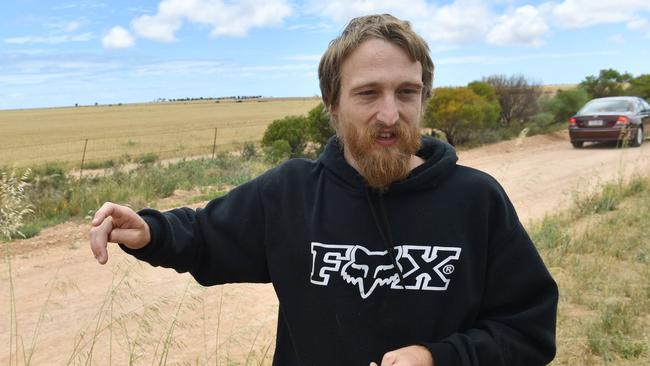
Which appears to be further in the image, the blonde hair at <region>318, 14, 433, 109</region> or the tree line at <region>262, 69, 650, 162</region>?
the tree line at <region>262, 69, 650, 162</region>

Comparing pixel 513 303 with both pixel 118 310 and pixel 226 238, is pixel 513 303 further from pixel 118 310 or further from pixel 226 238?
pixel 118 310

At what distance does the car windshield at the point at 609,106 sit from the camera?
1630cm

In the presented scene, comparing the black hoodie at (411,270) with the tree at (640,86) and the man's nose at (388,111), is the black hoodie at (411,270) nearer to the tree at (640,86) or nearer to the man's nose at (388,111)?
the man's nose at (388,111)

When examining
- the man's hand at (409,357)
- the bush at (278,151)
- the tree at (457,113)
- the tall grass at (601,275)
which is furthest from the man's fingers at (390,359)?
the tree at (457,113)

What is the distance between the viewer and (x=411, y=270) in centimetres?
181

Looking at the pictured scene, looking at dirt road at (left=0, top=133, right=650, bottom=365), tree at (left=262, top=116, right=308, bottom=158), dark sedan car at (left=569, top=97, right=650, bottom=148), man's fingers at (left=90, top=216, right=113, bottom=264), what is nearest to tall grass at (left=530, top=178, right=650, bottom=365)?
dirt road at (left=0, top=133, right=650, bottom=365)

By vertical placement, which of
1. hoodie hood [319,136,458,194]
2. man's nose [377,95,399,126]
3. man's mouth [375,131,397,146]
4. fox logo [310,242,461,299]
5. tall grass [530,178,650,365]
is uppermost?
man's nose [377,95,399,126]

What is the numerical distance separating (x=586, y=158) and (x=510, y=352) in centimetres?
1388

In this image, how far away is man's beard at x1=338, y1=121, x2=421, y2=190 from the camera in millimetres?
1861

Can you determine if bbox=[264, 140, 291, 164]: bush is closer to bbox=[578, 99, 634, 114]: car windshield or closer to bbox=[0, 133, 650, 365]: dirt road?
bbox=[0, 133, 650, 365]: dirt road

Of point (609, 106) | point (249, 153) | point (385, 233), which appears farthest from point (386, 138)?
point (249, 153)

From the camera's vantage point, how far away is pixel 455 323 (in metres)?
1.81

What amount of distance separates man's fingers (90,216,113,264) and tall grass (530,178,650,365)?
3318mm

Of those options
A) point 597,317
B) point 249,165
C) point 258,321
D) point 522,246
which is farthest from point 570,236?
point 249,165
